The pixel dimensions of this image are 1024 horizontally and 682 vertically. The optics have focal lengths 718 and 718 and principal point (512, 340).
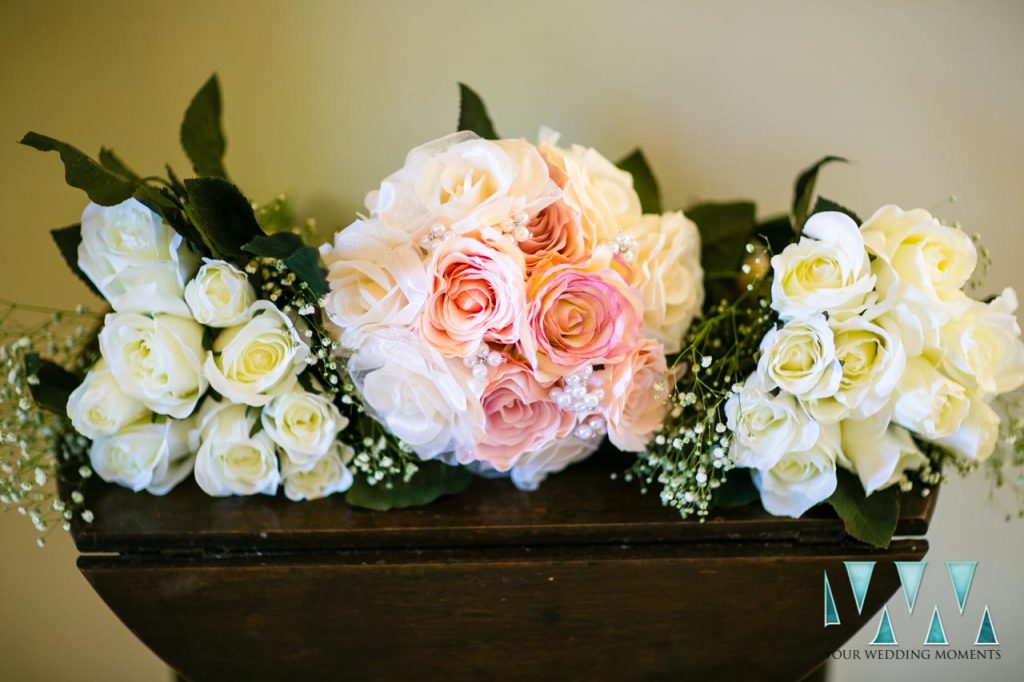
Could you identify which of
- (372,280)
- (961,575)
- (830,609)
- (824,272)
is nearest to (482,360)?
(372,280)

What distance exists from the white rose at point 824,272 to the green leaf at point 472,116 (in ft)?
1.20

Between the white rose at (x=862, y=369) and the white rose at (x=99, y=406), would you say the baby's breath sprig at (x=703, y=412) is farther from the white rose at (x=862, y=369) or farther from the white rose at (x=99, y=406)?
the white rose at (x=99, y=406)

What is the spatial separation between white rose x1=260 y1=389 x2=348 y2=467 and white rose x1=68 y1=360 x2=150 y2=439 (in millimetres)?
139

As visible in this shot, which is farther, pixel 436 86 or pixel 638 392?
pixel 436 86

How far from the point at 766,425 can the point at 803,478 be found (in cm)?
7

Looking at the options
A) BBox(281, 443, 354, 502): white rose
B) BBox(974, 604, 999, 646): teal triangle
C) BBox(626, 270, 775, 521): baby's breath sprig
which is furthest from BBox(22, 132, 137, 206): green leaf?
BBox(974, 604, 999, 646): teal triangle

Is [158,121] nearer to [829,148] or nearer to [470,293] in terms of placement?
[470,293]

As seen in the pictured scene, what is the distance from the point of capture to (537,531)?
736 millimetres

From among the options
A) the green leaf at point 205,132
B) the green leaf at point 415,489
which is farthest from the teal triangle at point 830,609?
the green leaf at point 205,132

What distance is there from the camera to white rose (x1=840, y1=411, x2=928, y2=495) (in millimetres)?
715

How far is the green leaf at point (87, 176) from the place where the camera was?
2.20 feet

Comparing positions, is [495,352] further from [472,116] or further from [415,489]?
[472,116]

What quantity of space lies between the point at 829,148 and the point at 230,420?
2.75ft

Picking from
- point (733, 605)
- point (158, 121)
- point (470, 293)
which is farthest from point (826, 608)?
point (158, 121)
